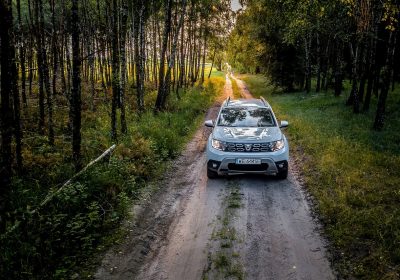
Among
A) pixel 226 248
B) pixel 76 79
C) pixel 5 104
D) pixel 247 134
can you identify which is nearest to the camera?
pixel 5 104

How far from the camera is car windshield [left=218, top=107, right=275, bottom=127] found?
33.2ft

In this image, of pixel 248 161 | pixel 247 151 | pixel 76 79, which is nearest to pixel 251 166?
pixel 248 161

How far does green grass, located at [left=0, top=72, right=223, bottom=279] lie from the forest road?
480 mm

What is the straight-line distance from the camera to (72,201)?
6.49 metres

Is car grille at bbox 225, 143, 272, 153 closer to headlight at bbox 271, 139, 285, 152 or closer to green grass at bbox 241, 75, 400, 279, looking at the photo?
headlight at bbox 271, 139, 285, 152

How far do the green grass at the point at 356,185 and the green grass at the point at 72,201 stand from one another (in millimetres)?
3960

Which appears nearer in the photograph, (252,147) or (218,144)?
(252,147)

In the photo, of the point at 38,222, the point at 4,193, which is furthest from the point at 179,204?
the point at 4,193

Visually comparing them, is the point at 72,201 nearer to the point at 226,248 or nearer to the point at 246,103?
the point at 226,248

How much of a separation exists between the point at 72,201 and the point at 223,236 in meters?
2.79

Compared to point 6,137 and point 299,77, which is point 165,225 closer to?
point 6,137

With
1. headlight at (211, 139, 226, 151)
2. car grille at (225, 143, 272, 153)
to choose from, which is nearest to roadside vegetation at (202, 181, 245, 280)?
car grille at (225, 143, 272, 153)

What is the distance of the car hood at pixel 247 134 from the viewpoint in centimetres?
918

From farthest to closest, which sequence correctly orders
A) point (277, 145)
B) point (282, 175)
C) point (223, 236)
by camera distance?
point (282, 175)
point (277, 145)
point (223, 236)
